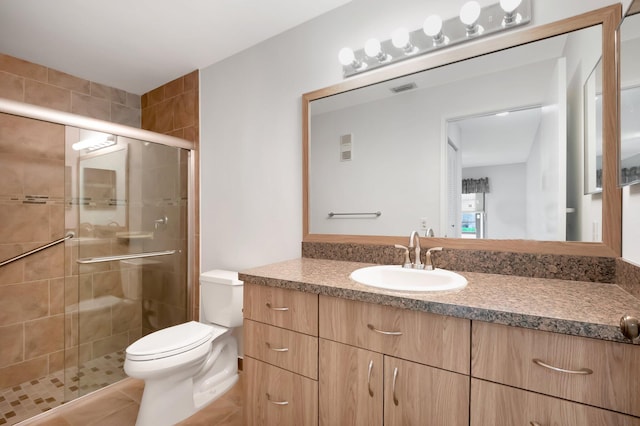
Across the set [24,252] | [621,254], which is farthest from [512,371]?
[24,252]

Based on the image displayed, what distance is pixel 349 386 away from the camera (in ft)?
3.52

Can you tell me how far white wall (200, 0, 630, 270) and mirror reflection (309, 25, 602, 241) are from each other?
0.69 ft

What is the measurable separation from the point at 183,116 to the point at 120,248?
121cm

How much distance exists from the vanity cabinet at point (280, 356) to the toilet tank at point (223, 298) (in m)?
0.59

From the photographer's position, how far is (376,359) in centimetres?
101

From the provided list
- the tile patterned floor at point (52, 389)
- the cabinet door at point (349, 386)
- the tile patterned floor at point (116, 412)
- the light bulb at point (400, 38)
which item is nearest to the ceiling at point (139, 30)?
the light bulb at point (400, 38)

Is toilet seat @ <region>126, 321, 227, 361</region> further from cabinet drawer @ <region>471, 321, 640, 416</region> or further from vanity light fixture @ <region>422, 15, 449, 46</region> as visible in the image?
vanity light fixture @ <region>422, 15, 449, 46</region>

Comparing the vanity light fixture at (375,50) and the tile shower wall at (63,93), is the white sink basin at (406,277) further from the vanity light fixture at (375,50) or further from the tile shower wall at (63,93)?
the tile shower wall at (63,93)

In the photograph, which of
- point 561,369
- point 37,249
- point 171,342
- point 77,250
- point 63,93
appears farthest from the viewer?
point 63,93

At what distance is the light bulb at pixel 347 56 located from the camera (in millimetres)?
1648

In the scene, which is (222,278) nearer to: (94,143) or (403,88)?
(94,143)

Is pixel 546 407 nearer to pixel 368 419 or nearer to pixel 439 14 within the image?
pixel 368 419

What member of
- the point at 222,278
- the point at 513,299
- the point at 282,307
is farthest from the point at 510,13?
the point at 222,278

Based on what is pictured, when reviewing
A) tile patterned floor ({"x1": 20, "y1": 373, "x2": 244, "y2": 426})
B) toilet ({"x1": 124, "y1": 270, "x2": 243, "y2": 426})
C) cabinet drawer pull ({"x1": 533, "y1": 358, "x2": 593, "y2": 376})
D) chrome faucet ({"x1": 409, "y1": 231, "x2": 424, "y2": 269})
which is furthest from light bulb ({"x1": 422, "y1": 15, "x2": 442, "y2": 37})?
tile patterned floor ({"x1": 20, "y1": 373, "x2": 244, "y2": 426})
